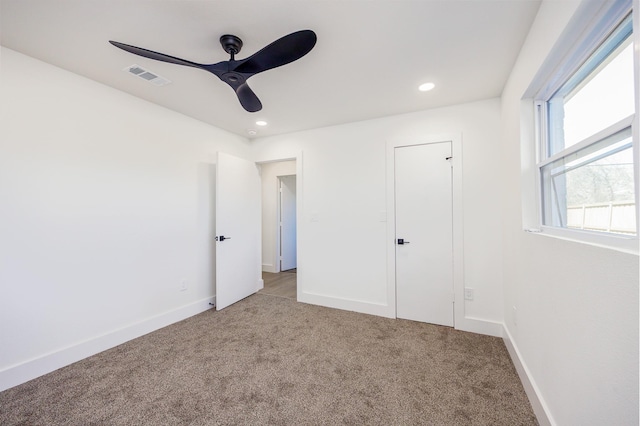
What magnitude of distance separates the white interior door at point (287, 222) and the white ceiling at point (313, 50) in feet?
9.57

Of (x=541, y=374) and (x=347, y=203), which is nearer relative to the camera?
(x=541, y=374)

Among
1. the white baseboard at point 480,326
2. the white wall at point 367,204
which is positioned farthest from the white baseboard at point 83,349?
the white baseboard at point 480,326

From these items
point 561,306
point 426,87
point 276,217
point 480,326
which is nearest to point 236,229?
point 276,217

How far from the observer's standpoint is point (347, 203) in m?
3.23

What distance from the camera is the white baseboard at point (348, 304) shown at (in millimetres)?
2977

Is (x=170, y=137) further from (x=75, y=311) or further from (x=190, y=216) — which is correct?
(x=75, y=311)

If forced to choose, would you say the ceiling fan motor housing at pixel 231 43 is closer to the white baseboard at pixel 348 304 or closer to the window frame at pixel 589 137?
the window frame at pixel 589 137

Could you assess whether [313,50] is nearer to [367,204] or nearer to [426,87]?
[426,87]

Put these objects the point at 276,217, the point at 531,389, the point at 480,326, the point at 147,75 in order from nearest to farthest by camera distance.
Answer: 1. the point at 531,389
2. the point at 147,75
3. the point at 480,326
4. the point at 276,217

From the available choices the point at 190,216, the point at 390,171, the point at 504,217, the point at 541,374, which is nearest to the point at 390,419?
the point at 541,374

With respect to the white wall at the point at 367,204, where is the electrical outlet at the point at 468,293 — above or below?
below

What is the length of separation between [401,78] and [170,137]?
2.57m

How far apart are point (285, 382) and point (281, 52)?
2.21 m

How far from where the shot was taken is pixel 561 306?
1199 mm
